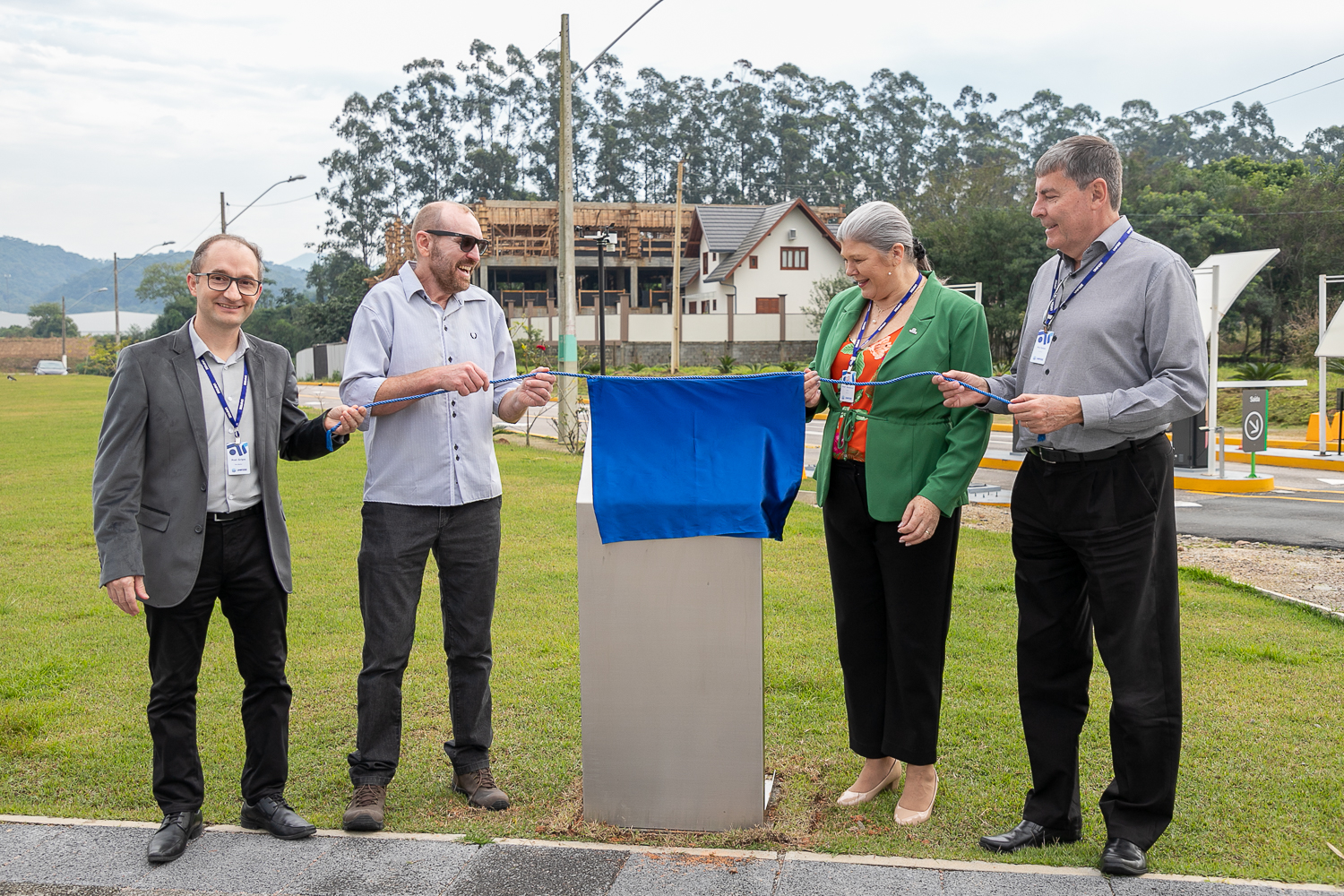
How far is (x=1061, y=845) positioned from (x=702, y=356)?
4325cm

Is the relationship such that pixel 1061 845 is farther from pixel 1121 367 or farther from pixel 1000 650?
pixel 1000 650

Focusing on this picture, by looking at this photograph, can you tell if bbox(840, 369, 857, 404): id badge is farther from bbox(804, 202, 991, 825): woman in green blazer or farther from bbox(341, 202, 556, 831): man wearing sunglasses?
bbox(341, 202, 556, 831): man wearing sunglasses

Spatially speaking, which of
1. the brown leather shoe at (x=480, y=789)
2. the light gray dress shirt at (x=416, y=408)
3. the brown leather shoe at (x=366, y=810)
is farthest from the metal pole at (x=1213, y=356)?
the brown leather shoe at (x=366, y=810)

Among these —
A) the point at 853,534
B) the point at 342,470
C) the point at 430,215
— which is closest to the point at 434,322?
the point at 430,215

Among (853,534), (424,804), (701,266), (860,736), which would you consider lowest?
(424,804)

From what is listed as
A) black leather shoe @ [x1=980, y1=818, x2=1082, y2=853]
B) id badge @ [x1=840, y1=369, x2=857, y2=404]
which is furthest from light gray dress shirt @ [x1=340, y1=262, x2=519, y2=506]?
black leather shoe @ [x1=980, y1=818, x2=1082, y2=853]

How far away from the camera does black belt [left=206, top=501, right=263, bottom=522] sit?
3.50 meters

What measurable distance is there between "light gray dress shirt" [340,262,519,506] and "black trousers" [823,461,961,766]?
4.36 ft

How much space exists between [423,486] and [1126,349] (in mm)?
2399

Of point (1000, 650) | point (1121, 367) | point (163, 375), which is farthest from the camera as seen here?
point (1000, 650)

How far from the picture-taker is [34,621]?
21.5 feet

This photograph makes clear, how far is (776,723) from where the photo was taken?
456cm

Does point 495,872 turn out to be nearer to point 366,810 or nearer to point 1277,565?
point 366,810

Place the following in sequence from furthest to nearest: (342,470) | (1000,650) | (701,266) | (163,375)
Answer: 1. (701,266)
2. (342,470)
3. (1000,650)
4. (163,375)
